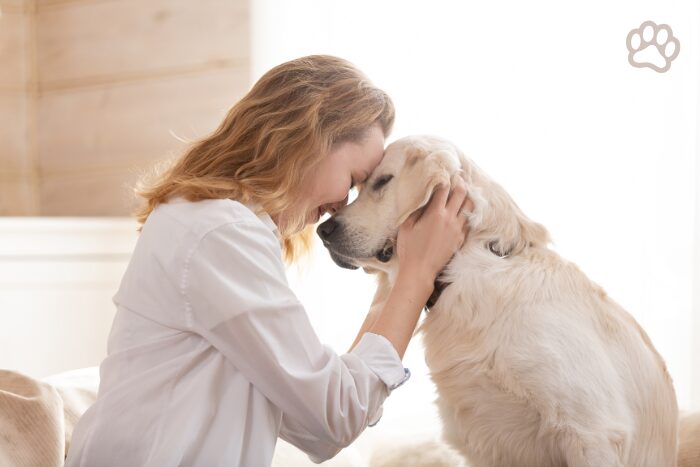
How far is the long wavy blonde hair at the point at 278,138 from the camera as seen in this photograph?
53.7 inches

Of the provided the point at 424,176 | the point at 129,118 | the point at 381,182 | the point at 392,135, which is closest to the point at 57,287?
the point at 129,118

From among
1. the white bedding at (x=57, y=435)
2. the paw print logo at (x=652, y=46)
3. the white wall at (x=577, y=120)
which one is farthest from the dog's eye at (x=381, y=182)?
the paw print logo at (x=652, y=46)

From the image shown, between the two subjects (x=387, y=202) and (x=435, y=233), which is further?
(x=387, y=202)

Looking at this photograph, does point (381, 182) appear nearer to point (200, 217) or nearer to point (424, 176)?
point (424, 176)

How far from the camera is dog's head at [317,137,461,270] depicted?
151cm

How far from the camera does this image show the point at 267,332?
120cm

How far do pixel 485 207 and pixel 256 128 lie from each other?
43 cm

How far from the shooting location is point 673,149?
2.22 m

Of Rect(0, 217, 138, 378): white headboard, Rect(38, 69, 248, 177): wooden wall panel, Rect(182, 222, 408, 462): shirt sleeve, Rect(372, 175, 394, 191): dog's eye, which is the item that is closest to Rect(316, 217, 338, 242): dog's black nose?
Rect(372, 175, 394, 191): dog's eye

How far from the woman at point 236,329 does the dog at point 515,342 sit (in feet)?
0.36

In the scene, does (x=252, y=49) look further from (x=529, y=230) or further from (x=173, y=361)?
(x=173, y=361)

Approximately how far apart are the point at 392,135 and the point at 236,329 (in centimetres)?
156

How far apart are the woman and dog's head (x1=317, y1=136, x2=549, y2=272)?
0.40 feet

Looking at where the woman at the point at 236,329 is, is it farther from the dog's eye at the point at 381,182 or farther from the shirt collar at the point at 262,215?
the dog's eye at the point at 381,182
